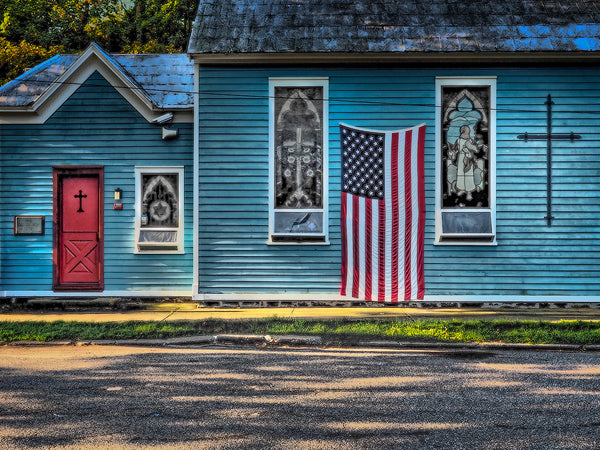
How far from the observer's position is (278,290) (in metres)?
13.6

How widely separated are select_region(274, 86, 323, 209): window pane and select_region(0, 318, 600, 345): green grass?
11.3 feet

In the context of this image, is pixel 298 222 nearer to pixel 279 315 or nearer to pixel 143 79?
pixel 279 315

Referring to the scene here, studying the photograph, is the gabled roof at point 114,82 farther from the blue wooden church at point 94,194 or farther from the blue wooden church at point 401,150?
the blue wooden church at point 401,150

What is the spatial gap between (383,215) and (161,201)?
4.67 metres

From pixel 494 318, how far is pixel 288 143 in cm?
526

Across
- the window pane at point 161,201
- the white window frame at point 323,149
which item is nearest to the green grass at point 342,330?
the white window frame at point 323,149

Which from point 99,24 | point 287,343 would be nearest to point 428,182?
point 287,343

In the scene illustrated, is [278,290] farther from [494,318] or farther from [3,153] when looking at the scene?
[3,153]

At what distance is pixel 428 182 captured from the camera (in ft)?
44.6

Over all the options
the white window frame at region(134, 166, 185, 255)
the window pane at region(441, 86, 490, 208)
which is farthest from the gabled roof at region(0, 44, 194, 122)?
the window pane at region(441, 86, 490, 208)

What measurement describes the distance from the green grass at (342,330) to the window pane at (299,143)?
3.43 meters

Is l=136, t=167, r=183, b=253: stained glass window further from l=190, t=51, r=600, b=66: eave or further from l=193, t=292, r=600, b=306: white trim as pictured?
l=190, t=51, r=600, b=66: eave

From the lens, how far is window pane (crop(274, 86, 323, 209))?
1372cm

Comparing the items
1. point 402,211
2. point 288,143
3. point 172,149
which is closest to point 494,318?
point 402,211
